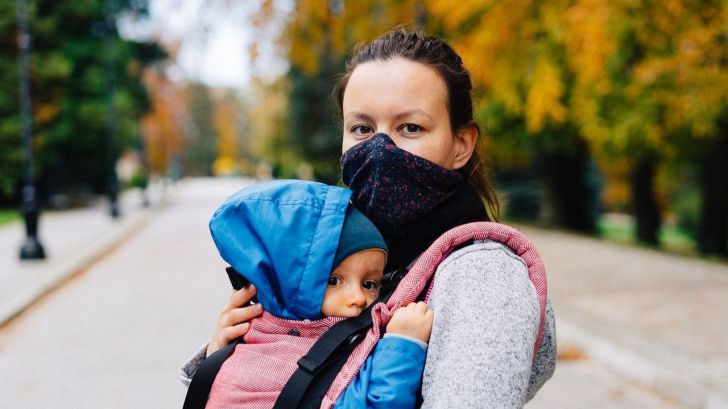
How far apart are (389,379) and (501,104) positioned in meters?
17.6

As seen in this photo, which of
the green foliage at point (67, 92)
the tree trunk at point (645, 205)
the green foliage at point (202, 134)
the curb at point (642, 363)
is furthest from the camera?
the green foliage at point (202, 134)

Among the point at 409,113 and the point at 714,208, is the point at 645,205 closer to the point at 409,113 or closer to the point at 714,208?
the point at 714,208

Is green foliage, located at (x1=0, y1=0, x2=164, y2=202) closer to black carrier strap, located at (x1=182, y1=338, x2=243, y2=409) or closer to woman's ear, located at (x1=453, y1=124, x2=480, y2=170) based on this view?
woman's ear, located at (x1=453, y1=124, x2=480, y2=170)

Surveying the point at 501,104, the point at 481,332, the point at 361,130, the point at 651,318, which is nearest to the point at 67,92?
the point at 501,104

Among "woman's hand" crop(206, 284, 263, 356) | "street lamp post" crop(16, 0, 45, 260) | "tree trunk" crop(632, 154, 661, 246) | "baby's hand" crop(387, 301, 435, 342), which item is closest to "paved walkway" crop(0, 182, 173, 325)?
"street lamp post" crop(16, 0, 45, 260)

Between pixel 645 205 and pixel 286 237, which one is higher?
pixel 286 237

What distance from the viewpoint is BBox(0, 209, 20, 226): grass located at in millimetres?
23534

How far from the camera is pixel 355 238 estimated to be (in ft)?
4.80

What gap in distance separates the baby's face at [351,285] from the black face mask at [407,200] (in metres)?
0.10

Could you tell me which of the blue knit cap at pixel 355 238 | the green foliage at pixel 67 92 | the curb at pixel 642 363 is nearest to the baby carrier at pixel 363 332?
the blue knit cap at pixel 355 238

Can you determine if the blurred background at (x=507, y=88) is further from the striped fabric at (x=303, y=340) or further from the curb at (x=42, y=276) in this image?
the curb at (x=42, y=276)

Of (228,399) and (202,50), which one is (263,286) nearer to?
(228,399)

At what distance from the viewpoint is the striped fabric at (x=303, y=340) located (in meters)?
1.39

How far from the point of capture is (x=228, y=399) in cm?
151
